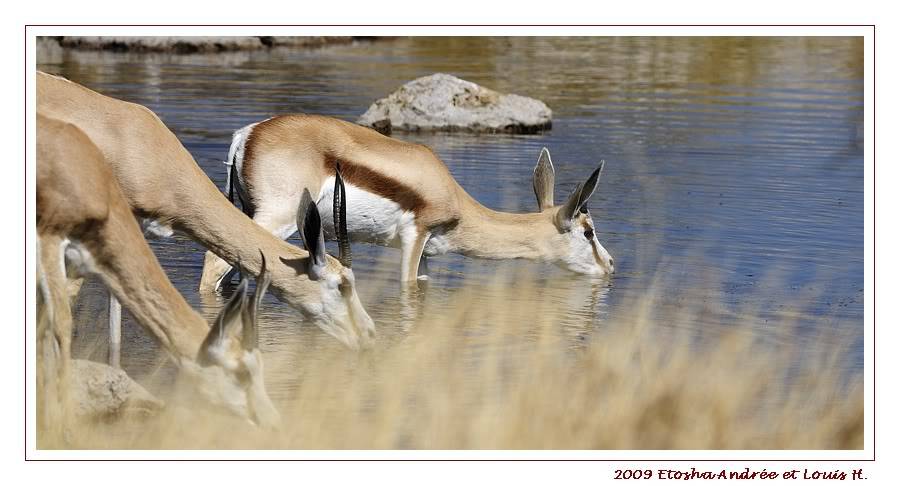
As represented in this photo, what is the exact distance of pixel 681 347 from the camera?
7.73 m

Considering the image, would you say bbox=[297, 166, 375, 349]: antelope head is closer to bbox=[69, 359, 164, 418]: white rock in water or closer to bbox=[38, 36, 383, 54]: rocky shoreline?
bbox=[69, 359, 164, 418]: white rock in water

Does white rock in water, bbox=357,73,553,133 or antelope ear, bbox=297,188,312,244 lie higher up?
Answer: white rock in water, bbox=357,73,553,133

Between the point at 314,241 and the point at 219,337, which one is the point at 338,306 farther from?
the point at 219,337

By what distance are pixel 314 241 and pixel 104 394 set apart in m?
1.37

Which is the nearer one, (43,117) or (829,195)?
(43,117)

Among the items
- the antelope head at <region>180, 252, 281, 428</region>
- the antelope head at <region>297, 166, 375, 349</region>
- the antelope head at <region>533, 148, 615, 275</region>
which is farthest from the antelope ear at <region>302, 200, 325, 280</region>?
the antelope head at <region>533, 148, 615, 275</region>

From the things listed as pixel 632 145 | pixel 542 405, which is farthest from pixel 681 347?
pixel 632 145

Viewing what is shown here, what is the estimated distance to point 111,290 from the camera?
612cm

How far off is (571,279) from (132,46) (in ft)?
59.3

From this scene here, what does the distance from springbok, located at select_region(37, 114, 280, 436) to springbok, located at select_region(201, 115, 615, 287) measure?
7.87 ft

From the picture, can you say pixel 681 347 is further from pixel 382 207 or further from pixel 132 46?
pixel 132 46

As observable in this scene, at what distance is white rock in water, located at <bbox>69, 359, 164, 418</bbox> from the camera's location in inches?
241

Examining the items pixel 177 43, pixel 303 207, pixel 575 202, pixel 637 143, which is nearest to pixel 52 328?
pixel 303 207

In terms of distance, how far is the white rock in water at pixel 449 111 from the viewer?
16766 millimetres
